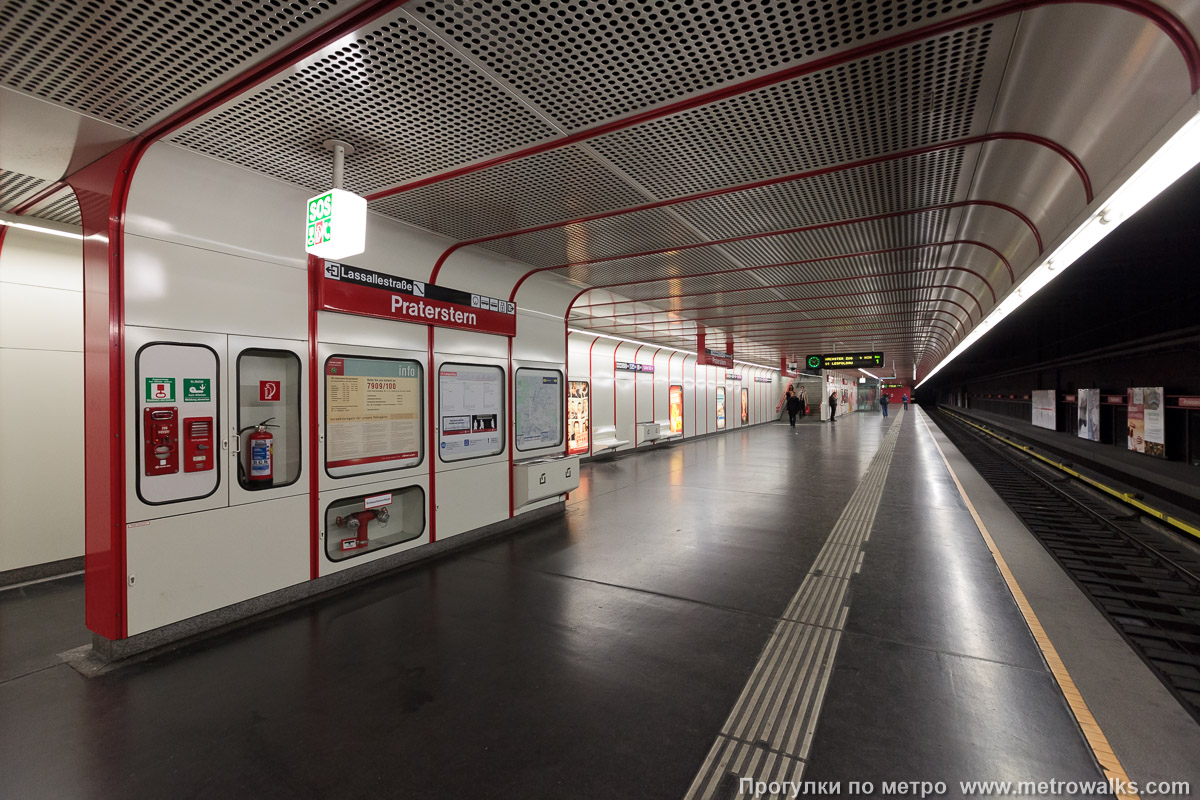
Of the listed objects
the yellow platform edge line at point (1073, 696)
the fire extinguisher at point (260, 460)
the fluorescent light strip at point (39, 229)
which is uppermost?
the fluorescent light strip at point (39, 229)

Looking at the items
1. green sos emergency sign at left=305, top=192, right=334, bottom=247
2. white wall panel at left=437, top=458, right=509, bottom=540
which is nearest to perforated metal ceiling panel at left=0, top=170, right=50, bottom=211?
green sos emergency sign at left=305, top=192, right=334, bottom=247

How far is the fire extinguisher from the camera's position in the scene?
3.85m

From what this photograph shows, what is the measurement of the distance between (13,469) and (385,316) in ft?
11.5

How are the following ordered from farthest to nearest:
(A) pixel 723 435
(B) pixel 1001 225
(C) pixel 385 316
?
1. (A) pixel 723 435
2. (B) pixel 1001 225
3. (C) pixel 385 316

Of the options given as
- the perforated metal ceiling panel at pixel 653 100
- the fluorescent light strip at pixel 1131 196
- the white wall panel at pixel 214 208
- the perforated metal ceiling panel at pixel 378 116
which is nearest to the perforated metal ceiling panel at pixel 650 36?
the perforated metal ceiling panel at pixel 653 100

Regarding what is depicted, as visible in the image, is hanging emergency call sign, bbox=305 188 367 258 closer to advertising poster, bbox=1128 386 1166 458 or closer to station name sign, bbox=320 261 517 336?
station name sign, bbox=320 261 517 336

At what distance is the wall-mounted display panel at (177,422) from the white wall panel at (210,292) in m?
0.21

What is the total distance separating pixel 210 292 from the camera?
3535 mm

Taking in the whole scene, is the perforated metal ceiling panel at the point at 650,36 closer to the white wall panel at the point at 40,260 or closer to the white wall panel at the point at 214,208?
the white wall panel at the point at 214,208

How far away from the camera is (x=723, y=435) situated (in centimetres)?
1961

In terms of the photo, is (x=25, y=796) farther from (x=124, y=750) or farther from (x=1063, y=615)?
(x=1063, y=615)

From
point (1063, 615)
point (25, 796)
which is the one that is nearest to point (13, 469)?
point (25, 796)

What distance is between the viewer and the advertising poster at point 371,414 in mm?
4371

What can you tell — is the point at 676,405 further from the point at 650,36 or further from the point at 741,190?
the point at 650,36
